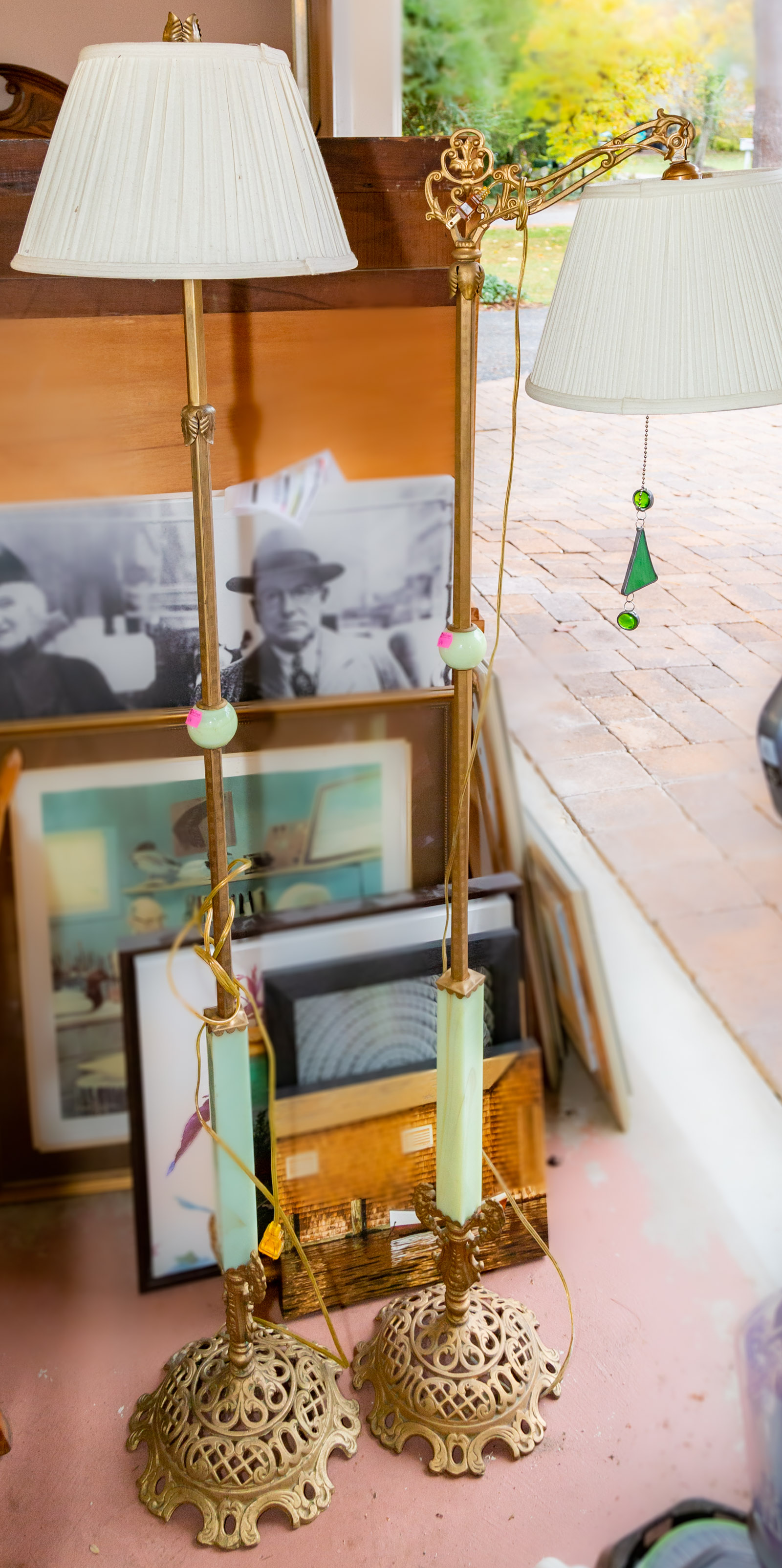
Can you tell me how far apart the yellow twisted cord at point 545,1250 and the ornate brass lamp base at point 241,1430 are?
242 millimetres

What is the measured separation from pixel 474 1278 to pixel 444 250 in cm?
113

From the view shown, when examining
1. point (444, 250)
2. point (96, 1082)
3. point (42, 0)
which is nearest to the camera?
point (444, 250)

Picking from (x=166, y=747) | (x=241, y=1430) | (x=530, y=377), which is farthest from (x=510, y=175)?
(x=241, y=1430)

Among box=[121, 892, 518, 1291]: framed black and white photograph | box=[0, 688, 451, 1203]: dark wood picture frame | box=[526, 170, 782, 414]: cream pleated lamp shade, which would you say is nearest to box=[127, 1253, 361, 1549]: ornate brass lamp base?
box=[121, 892, 518, 1291]: framed black and white photograph

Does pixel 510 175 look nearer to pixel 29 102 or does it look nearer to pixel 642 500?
pixel 642 500

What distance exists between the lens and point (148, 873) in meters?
Answer: 1.50

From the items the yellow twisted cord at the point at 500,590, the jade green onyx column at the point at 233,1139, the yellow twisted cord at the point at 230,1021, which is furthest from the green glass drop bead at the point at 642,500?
the jade green onyx column at the point at 233,1139

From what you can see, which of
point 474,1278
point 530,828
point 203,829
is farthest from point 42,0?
point 474,1278

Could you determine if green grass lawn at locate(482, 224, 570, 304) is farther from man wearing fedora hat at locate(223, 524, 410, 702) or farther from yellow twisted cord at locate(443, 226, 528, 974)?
man wearing fedora hat at locate(223, 524, 410, 702)

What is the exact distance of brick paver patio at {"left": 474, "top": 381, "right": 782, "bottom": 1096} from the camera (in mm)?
1271

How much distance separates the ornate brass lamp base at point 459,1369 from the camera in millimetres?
1346

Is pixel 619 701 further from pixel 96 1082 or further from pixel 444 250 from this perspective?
pixel 96 1082

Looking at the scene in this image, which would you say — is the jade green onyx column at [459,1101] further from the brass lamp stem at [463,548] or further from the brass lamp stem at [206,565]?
the brass lamp stem at [206,565]

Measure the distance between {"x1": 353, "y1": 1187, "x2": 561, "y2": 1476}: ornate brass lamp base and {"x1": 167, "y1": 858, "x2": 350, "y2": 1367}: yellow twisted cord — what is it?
0.07 m
